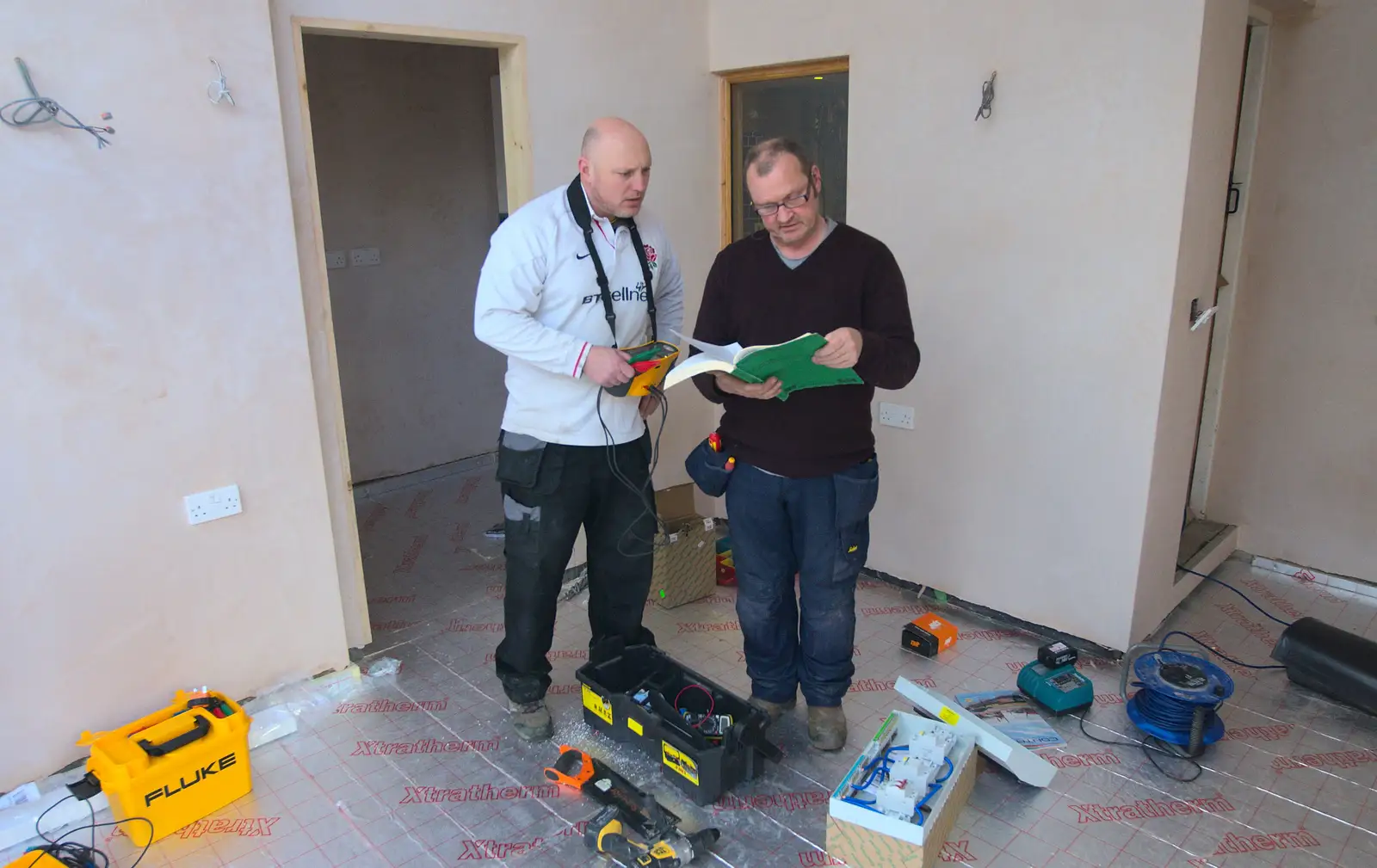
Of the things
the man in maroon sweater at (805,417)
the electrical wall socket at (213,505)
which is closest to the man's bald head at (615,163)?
the man in maroon sweater at (805,417)

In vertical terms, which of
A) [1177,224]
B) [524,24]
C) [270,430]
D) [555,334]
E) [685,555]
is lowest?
[685,555]

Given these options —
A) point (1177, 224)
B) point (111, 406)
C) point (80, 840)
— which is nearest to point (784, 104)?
point (1177, 224)

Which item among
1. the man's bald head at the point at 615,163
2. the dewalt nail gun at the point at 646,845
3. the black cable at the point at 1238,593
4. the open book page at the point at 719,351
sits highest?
the man's bald head at the point at 615,163

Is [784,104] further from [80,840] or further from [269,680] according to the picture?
[80,840]

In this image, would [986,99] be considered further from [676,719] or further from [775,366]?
[676,719]

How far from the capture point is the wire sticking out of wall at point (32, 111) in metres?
2.09

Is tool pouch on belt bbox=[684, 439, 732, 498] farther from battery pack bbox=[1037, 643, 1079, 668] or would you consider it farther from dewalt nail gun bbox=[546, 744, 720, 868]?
battery pack bbox=[1037, 643, 1079, 668]

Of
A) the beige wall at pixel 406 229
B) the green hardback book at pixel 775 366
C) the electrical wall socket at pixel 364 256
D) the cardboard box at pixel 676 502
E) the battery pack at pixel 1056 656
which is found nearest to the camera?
the green hardback book at pixel 775 366

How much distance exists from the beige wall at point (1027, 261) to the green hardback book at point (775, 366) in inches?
43.8

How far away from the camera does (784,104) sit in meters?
3.63

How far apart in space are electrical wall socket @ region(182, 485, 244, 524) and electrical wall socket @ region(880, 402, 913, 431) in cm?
221

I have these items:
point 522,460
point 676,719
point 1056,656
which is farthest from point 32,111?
point 1056,656

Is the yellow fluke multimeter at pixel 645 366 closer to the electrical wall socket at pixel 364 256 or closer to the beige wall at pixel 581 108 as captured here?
the beige wall at pixel 581 108

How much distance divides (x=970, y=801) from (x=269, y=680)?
6.89 ft
